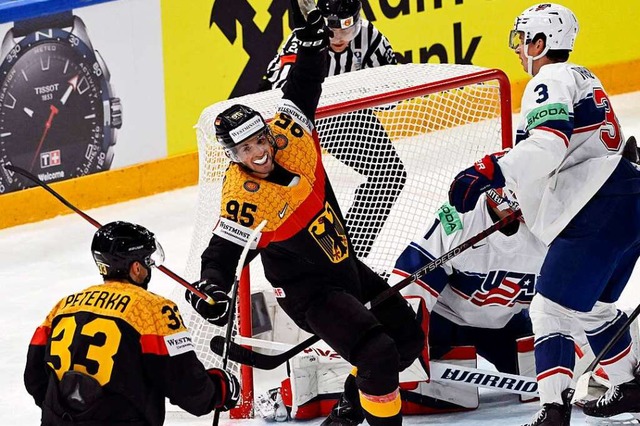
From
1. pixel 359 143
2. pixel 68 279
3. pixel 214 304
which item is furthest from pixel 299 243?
pixel 68 279

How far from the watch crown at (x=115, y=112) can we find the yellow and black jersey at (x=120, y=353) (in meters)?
3.43

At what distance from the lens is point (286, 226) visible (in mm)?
4434

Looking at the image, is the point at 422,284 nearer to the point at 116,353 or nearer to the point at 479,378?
the point at 479,378

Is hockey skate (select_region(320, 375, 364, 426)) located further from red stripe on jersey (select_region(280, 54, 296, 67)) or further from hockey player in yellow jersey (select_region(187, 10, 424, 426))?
red stripe on jersey (select_region(280, 54, 296, 67))

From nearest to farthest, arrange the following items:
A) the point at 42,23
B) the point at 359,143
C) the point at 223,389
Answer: the point at 223,389
the point at 359,143
the point at 42,23

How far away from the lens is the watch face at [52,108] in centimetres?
689

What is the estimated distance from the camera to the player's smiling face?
4.38 meters

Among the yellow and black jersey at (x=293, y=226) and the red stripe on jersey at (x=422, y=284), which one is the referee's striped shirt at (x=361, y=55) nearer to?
the red stripe on jersey at (x=422, y=284)

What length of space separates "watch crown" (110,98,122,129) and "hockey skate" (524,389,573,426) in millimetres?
3266

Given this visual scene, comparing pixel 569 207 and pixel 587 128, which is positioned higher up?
pixel 587 128

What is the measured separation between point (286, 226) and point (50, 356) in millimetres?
866

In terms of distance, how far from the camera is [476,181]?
Answer: 451 centimetres

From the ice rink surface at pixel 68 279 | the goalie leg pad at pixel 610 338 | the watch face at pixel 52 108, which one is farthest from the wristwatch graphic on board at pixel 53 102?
the goalie leg pad at pixel 610 338

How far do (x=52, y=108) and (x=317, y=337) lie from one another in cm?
275
